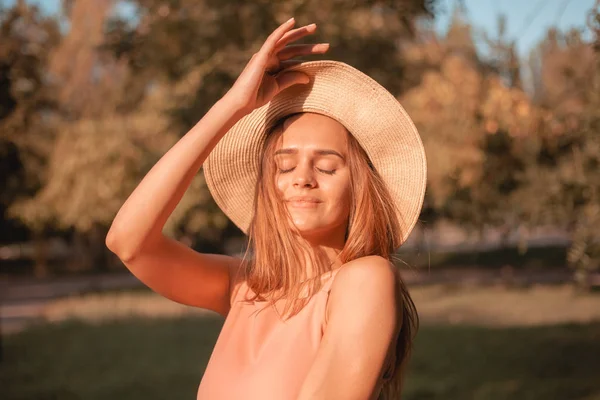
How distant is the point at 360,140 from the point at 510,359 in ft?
30.5

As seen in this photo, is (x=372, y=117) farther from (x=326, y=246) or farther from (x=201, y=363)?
(x=201, y=363)

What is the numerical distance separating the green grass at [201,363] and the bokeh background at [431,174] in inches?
1.7

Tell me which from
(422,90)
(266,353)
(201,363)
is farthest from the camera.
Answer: (422,90)

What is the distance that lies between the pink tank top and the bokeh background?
1.41 ft

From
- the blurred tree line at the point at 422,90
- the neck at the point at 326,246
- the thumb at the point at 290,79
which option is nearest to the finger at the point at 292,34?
the thumb at the point at 290,79

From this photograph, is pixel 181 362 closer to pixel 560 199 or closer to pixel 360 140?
pixel 560 199

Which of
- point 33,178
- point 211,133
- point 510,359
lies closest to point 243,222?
point 211,133

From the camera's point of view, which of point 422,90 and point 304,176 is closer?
point 304,176

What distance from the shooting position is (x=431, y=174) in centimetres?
1722

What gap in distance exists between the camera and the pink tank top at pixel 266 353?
1.54 m

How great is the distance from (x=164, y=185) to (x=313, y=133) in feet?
1.26

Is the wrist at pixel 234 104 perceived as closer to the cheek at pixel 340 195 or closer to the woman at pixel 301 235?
the woman at pixel 301 235

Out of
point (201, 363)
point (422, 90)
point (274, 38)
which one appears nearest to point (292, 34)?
point (274, 38)

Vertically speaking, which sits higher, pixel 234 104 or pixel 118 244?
pixel 234 104
